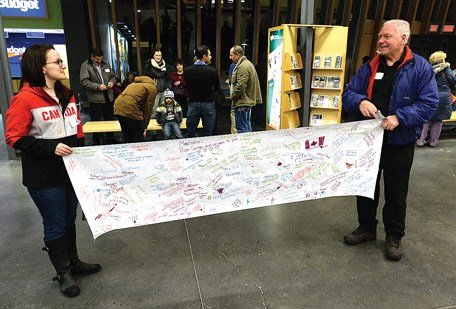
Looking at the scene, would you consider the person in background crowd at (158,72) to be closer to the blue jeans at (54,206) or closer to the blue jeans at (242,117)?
the blue jeans at (242,117)

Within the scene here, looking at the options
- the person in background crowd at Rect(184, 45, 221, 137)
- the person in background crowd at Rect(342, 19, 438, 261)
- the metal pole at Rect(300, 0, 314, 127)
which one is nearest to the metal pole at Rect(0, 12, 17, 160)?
the person in background crowd at Rect(184, 45, 221, 137)

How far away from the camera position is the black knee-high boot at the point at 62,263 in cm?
223

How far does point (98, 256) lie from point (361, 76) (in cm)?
254

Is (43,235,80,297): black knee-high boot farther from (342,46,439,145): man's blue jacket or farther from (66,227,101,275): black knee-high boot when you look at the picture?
(342,46,439,145): man's blue jacket

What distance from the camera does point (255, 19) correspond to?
28.2 ft

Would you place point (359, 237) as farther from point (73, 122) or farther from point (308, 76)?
point (308, 76)

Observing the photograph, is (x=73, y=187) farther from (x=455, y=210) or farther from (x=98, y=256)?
(x=455, y=210)

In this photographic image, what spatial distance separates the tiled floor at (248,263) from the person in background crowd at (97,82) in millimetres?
2737

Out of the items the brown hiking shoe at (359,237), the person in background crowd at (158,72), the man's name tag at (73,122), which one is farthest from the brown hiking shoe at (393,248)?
the person in background crowd at (158,72)

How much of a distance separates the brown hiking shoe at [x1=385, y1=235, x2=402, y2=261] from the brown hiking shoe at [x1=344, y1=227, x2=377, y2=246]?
0.17 meters

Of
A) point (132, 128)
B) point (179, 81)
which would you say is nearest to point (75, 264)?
point (132, 128)

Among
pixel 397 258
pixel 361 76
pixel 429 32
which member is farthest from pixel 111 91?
pixel 429 32

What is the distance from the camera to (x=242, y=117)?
5.50 metres

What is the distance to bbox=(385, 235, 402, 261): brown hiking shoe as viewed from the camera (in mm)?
2674
